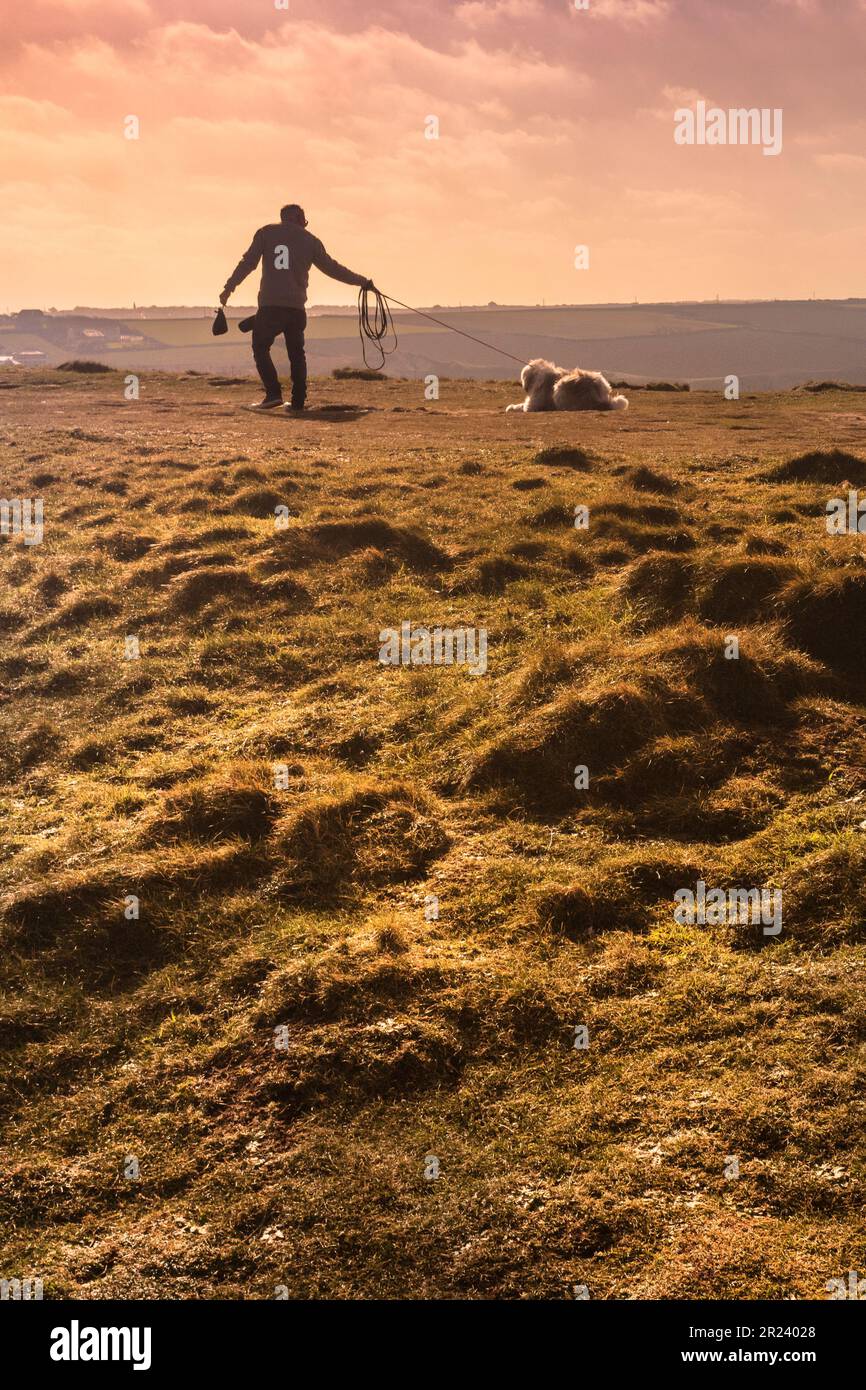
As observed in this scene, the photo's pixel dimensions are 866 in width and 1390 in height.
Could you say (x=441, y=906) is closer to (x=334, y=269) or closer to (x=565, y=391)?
(x=334, y=269)

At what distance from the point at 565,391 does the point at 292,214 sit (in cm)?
708

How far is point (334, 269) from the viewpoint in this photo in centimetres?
2097

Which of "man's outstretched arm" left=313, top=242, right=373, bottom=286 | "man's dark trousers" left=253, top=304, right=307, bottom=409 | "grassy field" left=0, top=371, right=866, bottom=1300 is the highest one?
"man's outstretched arm" left=313, top=242, right=373, bottom=286

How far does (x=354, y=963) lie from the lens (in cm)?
552

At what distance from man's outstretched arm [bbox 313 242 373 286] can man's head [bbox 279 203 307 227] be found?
518 mm

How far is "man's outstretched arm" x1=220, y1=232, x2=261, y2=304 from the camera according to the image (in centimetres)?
2002

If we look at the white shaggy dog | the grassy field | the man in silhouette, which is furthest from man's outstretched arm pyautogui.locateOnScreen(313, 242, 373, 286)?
the grassy field

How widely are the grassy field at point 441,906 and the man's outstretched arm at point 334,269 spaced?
1015 cm

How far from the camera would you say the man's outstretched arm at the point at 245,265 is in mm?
20016

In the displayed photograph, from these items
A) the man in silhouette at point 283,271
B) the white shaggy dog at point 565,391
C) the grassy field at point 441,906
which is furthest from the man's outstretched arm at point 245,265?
the grassy field at point 441,906

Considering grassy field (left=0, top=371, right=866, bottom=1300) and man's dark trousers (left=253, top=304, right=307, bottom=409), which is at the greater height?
man's dark trousers (left=253, top=304, right=307, bottom=409)

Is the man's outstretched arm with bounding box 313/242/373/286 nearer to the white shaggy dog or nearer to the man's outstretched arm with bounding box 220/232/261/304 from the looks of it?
the man's outstretched arm with bounding box 220/232/261/304

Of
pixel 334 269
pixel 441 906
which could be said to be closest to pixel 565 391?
pixel 334 269

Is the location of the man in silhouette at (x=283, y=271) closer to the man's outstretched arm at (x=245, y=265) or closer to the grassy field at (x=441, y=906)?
the man's outstretched arm at (x=245, y=265)
